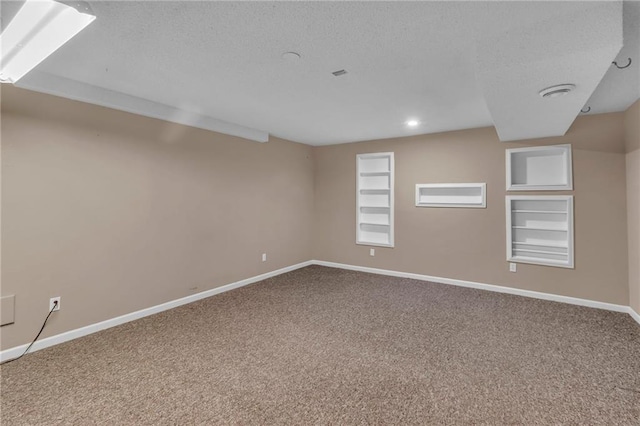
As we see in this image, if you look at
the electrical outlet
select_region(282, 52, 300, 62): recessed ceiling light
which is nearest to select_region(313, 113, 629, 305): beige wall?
select_region(282, 52, 300, 62): recessed ceiling light

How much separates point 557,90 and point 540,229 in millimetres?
2458

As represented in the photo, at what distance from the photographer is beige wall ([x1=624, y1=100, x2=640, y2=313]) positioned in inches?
119

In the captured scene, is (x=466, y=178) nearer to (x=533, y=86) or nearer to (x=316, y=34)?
(x=533, y=86)

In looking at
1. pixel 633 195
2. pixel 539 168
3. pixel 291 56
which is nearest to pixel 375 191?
pixel 539 168

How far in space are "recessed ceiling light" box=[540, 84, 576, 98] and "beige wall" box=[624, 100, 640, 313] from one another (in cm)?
163

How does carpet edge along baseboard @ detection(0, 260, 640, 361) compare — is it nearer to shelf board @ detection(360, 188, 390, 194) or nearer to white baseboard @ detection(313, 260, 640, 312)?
white baseboard @ detection(313, 260, 640, 312)

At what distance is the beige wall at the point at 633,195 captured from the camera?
3.02 m

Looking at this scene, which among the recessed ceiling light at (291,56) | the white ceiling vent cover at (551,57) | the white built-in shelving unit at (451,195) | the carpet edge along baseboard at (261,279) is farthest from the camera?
the white built-in shelving unit at (451,195)

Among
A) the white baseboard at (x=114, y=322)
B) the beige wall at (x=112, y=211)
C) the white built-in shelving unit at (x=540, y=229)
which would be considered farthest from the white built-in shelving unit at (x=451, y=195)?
the white baseboard at (x=114, y=322)

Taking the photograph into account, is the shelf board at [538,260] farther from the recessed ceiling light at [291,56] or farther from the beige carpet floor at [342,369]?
the recessed ceiling light at [291,56]

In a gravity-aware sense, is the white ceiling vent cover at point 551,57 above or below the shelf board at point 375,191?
above

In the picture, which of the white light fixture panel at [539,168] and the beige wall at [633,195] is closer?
the beige wall at [633,195]

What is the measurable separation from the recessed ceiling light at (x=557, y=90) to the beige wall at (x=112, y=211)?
11.9 ft

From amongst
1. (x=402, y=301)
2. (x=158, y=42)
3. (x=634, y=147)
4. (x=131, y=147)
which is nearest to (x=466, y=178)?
(x=634, y=147)
